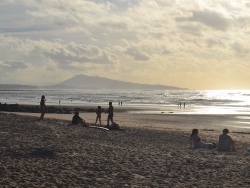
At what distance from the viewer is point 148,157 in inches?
569

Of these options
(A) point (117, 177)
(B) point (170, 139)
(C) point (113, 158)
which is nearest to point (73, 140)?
(C) point (113, 158)

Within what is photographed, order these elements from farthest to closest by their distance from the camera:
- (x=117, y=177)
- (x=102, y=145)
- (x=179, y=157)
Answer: (x=102, y=145) → (x=179, y=157) → (x=117, y=177)

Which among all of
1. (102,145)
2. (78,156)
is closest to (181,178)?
(78,156)

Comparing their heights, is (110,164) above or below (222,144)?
below

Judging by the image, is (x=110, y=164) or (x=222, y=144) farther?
(x=222, y=144)

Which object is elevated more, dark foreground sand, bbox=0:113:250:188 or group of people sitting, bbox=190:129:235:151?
group of people sitting, bbox=190:129:235:151

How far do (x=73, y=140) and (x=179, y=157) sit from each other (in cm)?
558

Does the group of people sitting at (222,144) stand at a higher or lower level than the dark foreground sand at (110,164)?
higher

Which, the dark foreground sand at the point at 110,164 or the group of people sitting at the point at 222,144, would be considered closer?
the dark foreground sand at the point at 110,164

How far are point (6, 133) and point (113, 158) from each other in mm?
7329

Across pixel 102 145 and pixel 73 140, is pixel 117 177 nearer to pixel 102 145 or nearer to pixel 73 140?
pixel 102 145

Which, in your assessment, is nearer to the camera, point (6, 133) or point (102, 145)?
point (102, 145)

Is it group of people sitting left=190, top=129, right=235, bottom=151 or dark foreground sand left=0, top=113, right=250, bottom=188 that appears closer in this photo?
dark foreground sand left=0, top=113, right=250, bottom=188

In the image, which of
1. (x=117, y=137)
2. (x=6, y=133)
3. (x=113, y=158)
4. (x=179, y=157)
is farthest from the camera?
(x=117, y=137)
